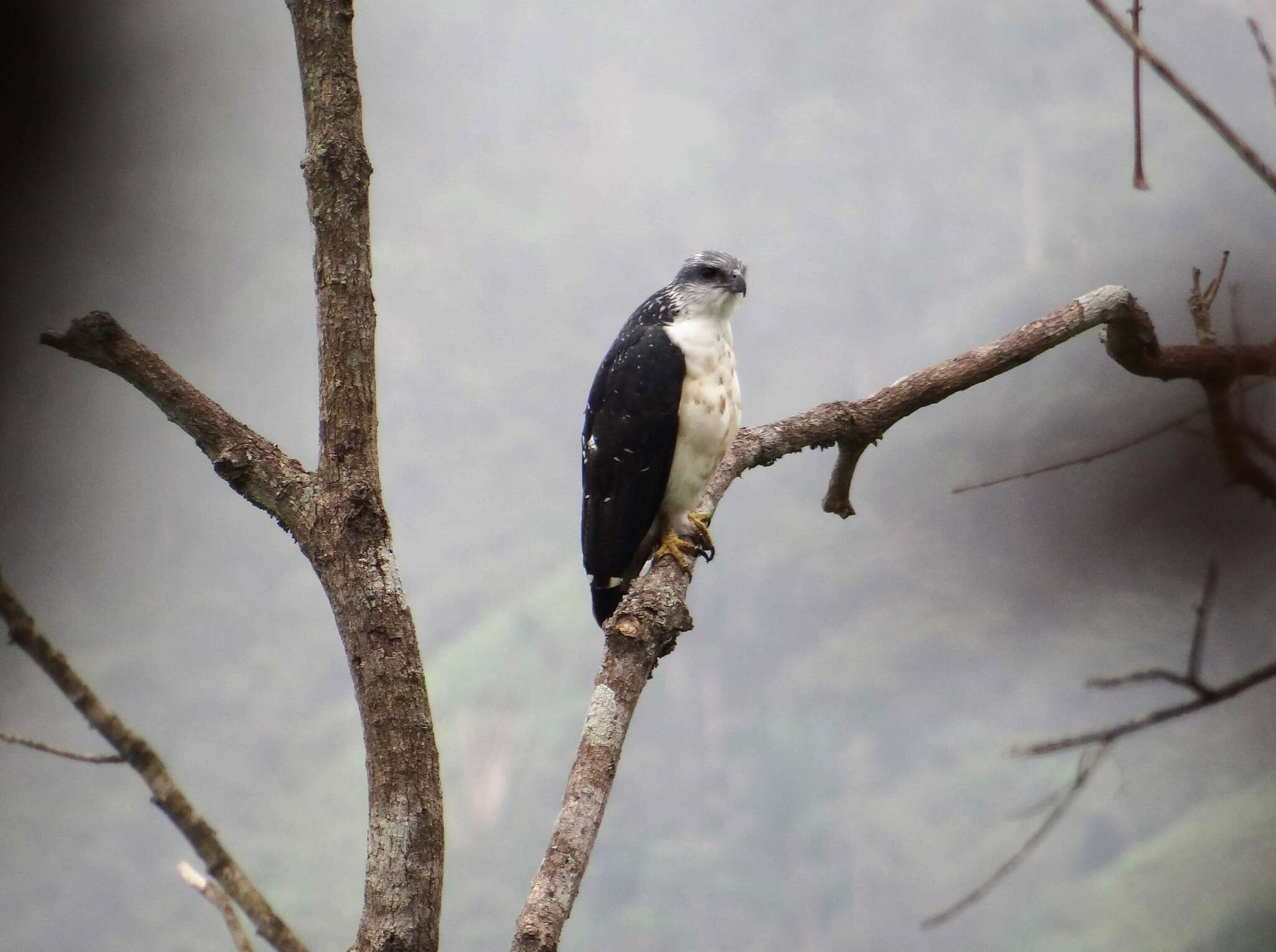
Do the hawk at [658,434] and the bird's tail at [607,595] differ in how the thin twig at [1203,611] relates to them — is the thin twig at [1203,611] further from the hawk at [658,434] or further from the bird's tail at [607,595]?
the bird's tail at [607,595]

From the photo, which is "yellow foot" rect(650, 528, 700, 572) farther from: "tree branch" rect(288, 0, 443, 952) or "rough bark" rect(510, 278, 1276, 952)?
"tree branch" rect(288, 0, 443, 952)

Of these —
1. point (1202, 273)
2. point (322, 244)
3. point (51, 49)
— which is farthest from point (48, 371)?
point (1202, 273)

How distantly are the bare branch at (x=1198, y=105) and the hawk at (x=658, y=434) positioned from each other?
1814 millimetres

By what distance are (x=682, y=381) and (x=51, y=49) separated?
4.88 ft

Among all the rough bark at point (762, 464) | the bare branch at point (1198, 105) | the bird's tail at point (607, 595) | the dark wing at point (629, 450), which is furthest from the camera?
the bird's tail at point (607, 595)

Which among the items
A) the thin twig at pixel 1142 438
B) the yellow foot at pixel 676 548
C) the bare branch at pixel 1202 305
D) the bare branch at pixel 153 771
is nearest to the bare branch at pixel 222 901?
the bare branch at pixel 153 771

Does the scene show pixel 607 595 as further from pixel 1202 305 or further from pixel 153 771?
pixel 1202 305

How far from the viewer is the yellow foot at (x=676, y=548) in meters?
2.21

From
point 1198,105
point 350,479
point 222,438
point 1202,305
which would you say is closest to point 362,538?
point 350,479

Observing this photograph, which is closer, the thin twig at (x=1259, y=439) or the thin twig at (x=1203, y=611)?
the thin twig at (x=1259, y=439)

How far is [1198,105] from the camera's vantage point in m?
0.50

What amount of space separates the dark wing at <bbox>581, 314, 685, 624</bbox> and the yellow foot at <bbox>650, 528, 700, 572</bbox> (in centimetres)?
5

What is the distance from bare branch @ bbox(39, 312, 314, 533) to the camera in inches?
57.9

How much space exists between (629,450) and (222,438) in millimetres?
1037
